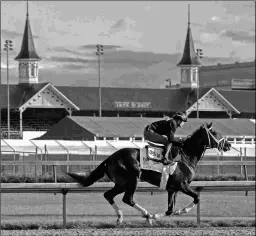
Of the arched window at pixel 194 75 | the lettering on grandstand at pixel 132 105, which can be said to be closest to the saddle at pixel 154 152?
the lettering on grandstand at pixel 132 105

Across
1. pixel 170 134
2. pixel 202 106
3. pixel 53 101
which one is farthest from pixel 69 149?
pixel 202 106

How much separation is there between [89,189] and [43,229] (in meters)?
0.96

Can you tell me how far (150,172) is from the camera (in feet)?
32.8

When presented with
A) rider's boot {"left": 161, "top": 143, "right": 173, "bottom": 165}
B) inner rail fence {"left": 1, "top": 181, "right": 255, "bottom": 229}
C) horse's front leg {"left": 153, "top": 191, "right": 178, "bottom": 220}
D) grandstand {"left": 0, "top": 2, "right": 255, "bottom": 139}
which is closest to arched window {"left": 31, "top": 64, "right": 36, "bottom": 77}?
grandstand {"left": 0, "top": 2, "right": 255, "bottom": 139}

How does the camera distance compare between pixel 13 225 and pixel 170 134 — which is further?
pixel 13 225

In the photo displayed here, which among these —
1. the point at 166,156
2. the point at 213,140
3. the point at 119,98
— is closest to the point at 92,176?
the point at 166,156

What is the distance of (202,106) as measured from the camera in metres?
83.6

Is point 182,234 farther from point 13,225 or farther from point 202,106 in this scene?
point 202,106

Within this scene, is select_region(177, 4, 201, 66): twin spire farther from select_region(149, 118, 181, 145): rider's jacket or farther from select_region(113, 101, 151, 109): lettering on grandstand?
select_region(149, 118, 181, 145): rider's jacket

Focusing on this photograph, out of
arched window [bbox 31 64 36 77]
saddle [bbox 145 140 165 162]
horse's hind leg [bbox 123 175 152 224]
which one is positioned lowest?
horse's hind leg [bbox 123 175 152 224]

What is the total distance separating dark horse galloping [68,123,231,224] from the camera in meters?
9.84

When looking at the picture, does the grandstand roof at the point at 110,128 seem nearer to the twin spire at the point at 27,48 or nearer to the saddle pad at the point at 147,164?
the twin spire at the point at 27,48

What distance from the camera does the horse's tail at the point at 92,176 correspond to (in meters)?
10.3

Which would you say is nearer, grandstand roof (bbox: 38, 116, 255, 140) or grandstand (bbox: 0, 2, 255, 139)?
grandstand roof (bbox: 38, 116, 255, 140)
